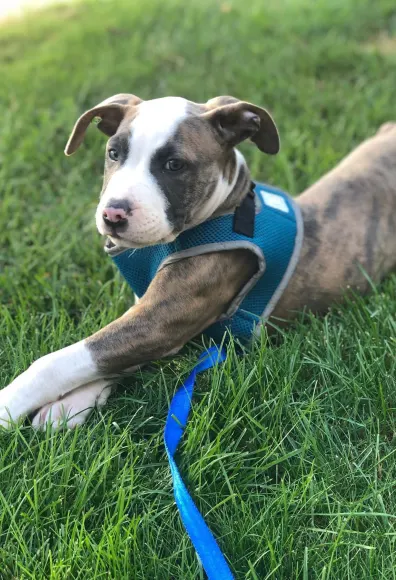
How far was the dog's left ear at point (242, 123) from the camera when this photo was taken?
278cm

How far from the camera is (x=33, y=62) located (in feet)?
19.7

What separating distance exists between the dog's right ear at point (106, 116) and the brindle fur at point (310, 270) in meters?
0.67

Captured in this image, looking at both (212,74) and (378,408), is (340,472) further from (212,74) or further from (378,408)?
(212,74)

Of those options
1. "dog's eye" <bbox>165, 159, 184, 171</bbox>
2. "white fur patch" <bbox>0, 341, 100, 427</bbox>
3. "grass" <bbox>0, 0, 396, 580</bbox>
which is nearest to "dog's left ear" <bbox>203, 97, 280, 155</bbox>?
"dog's eye" <bbox>165, 159, 184, 171</bbox>

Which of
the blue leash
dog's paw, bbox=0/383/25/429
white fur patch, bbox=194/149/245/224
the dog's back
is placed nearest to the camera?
the blue leash

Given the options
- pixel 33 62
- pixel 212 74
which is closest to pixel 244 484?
pixel 212 74

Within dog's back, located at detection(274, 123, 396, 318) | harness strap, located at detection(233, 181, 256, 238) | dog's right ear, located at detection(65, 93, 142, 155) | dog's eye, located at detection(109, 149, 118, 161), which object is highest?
dog's right ear, located at detection(65, 93, 142, 155)

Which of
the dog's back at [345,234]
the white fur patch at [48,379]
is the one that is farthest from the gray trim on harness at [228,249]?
the white fur patch at [48,379]

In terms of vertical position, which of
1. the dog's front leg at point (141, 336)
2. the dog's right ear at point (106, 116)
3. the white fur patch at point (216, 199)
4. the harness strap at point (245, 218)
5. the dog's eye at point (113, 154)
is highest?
the dog's right ear at point (106, 116)

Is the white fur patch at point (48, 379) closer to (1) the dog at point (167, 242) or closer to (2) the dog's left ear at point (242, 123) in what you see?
(1) the dog at point (167, 242)

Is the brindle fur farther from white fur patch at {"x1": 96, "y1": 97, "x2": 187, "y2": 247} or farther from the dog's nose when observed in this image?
the dog's nose

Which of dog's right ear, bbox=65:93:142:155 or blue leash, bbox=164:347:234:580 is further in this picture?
dog's right ear, bbox=65:93:142:155

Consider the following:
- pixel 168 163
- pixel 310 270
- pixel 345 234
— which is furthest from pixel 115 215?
pixel 345 234

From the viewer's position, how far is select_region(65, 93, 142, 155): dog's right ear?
2.90 meters
